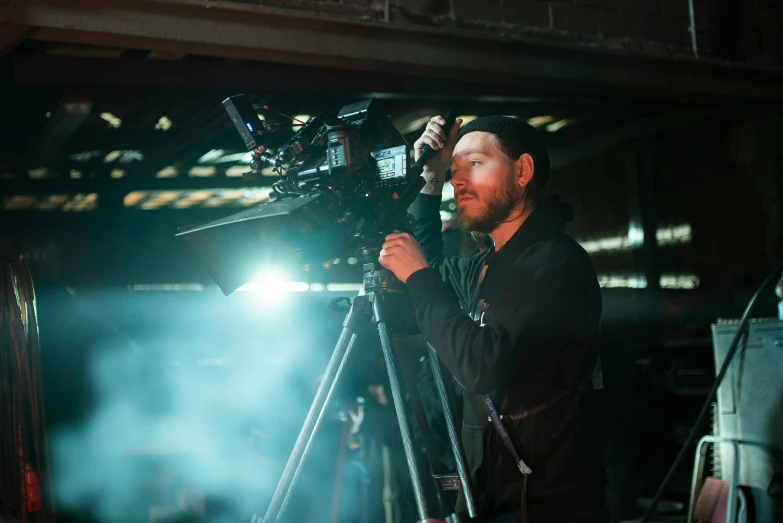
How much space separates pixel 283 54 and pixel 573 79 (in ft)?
5.06

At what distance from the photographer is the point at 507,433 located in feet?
5.01

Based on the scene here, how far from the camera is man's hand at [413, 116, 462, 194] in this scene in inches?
74.5

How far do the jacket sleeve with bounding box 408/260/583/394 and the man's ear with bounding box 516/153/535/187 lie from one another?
1.13ft

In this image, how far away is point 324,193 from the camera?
5.20ft

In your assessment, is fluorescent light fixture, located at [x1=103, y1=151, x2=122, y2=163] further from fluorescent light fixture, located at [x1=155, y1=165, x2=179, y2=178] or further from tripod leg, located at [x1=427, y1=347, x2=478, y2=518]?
tripod leg, located at [x1=427, y1=347, x2=478, y2=518]

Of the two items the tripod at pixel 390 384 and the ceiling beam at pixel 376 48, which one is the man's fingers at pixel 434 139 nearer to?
the tripod at pixel 390 384

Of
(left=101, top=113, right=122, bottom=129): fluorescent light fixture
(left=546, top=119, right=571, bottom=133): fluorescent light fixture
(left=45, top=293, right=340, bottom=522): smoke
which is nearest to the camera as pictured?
(left=45, top=293, right=340, bottom=522): smoke

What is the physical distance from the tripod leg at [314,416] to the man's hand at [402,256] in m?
0.12

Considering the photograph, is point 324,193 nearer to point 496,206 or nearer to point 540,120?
point 496,206

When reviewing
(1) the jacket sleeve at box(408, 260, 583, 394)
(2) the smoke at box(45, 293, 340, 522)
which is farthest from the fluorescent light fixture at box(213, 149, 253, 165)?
(1) the jacket sleeve at box(408, 260, 583, 394)

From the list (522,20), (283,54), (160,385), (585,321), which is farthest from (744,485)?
(160,385)

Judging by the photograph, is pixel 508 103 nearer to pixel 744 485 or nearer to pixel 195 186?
pixel 744 485

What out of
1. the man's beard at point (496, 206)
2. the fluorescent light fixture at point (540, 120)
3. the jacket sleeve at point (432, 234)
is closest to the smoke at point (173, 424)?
the jacket sleeve at point (432, 234)

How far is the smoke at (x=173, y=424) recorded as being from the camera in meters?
4.04
